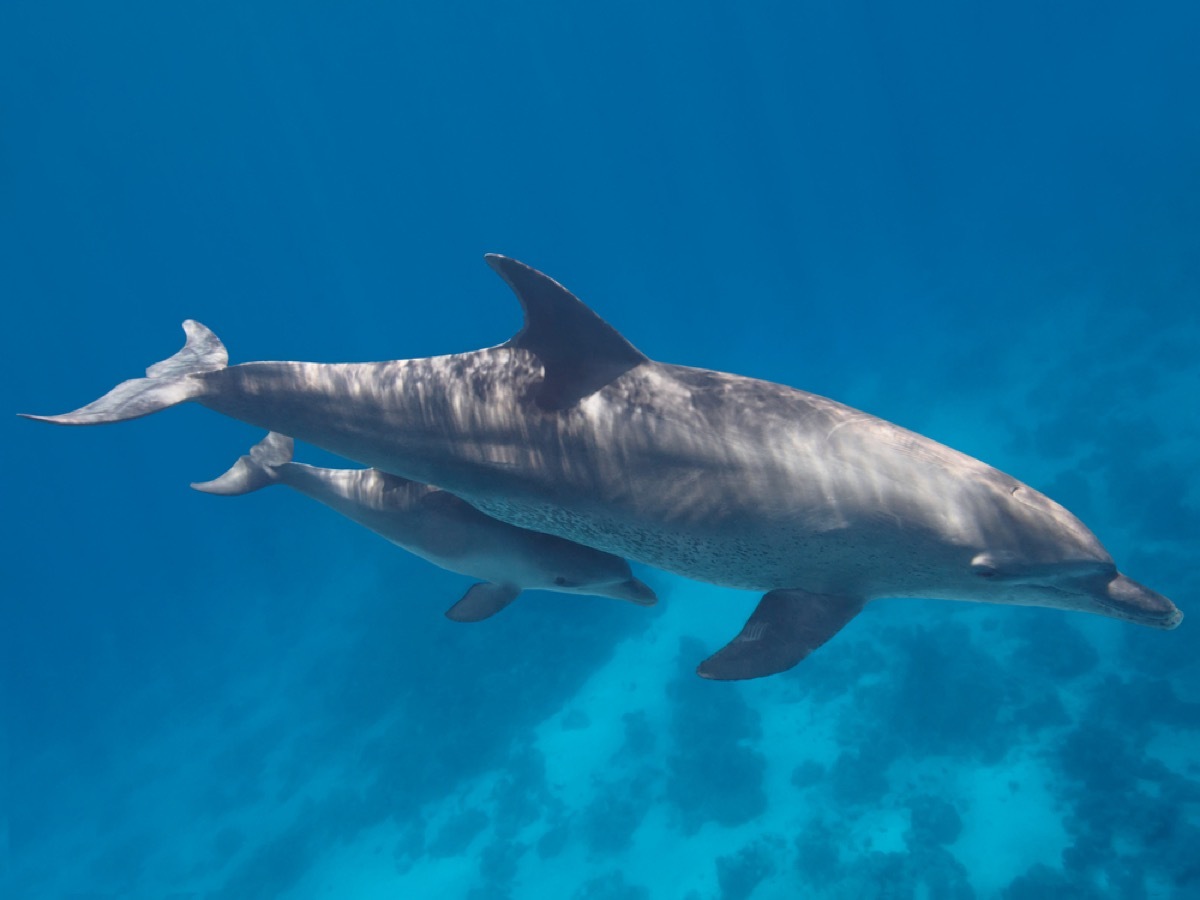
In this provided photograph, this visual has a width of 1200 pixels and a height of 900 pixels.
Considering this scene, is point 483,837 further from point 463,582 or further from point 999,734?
point 999,734

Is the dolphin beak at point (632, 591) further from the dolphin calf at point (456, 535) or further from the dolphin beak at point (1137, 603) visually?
the dolphin beak at point (1137, 603)

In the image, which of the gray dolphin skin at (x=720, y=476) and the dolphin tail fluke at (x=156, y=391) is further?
the dolphin tail fluke at (x=156, y=391)

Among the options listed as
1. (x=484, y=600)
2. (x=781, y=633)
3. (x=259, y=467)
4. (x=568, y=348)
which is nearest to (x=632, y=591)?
(x=484, y=600)

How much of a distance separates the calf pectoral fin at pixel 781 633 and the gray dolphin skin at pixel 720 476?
1 cm

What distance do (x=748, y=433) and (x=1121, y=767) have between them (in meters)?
13.5

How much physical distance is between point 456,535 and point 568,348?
3047 millimetres

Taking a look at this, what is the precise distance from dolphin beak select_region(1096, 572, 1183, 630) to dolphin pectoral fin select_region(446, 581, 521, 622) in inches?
208

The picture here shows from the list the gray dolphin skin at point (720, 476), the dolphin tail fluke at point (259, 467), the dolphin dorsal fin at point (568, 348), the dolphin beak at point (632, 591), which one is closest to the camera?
the gray dolphin skin at point (720, 476)

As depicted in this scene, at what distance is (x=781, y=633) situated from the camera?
4.84 meters

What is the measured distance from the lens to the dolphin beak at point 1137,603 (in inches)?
185

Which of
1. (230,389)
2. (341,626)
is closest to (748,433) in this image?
(230,389)

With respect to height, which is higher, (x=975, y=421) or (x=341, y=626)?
(x=975, y=421)

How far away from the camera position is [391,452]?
556 cm

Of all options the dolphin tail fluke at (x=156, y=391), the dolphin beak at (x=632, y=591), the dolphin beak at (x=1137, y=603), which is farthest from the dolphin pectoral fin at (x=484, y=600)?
the dolphin beak at (x=1137, y=603)
